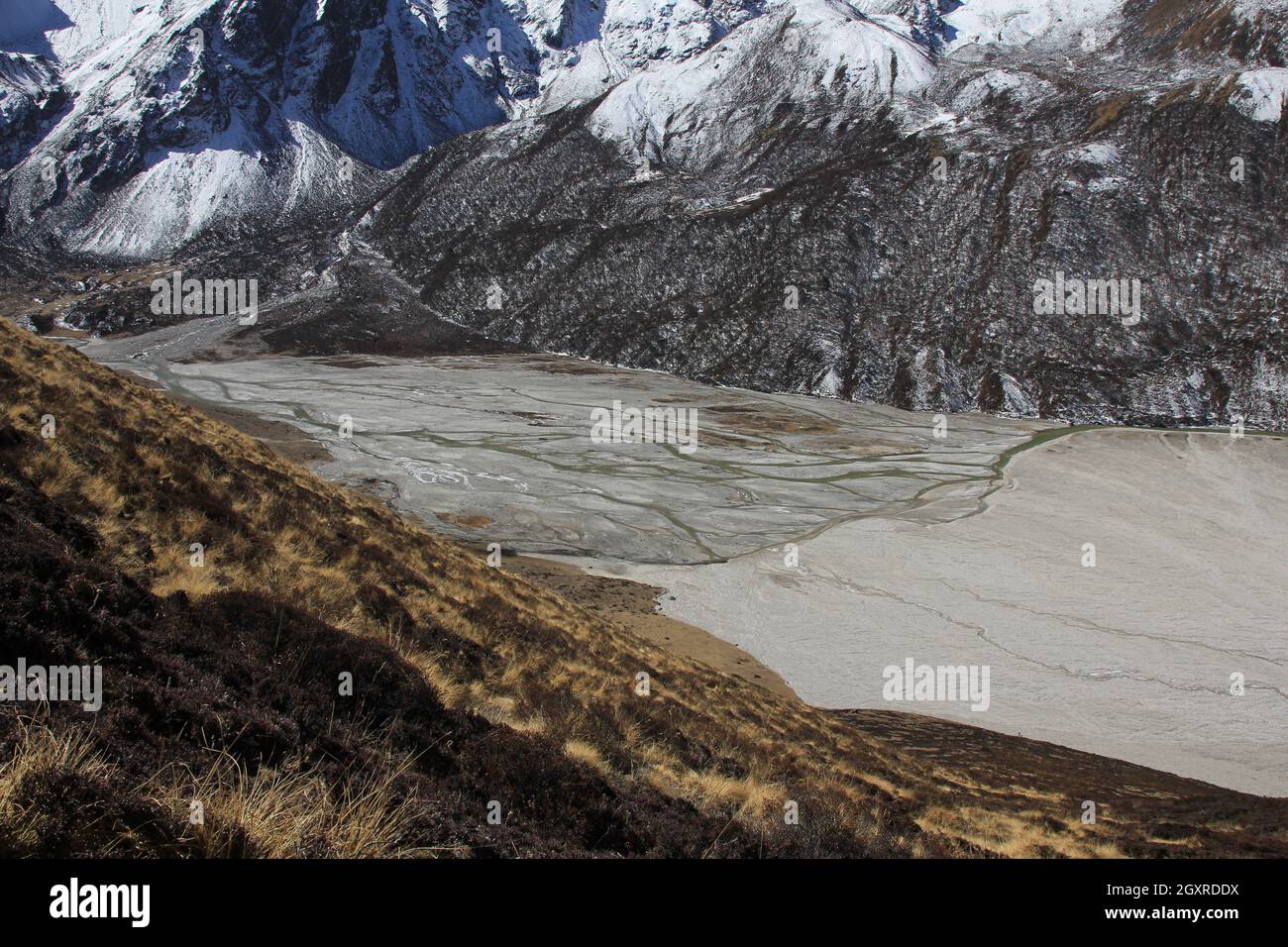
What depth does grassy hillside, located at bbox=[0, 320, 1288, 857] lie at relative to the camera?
202 inches

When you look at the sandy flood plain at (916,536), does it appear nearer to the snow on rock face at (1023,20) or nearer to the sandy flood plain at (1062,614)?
the sandy flood plain at (1062,614)

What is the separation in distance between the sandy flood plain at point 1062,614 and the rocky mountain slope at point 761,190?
41.1 metres

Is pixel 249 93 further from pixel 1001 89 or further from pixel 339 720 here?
pixel 339 720

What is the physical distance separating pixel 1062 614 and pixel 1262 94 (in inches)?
4185

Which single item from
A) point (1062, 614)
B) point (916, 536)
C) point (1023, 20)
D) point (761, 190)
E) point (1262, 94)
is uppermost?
point (1023, 20)

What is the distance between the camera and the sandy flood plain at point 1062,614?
82.0ft

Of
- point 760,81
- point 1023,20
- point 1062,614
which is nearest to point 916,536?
point 1062,614

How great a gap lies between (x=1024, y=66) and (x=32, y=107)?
7085 inches

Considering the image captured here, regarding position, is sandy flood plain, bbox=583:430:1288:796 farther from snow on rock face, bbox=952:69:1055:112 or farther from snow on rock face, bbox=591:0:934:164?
snow on rock face, bbox=591:0:934:164

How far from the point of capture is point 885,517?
46.7 metres

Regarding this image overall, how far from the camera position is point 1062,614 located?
33531 millimetres

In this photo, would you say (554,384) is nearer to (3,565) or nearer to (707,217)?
(707,217)

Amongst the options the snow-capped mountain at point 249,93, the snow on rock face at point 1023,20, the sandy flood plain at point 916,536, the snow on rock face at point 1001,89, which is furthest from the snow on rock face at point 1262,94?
the snow-capped mountain at point 249,93

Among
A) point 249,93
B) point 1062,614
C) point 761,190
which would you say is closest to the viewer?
point 1062,614
